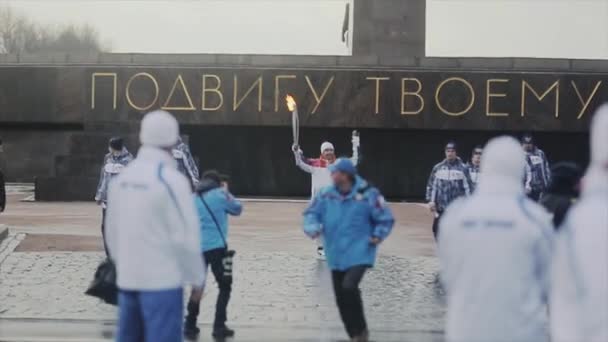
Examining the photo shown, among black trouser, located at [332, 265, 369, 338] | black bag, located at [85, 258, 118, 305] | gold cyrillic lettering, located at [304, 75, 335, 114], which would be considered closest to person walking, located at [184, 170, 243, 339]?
black trouser, located at [332, 265, 369, 338]

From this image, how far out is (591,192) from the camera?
15.1 feet

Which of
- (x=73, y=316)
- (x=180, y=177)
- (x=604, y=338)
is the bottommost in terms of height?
(x=73, y=316)

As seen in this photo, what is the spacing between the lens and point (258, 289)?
12.0 meters

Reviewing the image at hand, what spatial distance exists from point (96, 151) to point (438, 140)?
10622mm

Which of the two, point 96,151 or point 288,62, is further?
point 288,62

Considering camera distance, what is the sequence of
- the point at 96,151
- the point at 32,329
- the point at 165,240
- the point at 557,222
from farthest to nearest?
the point at 96,151, the point at 32,329, the point at 557,222, the point at 165,240

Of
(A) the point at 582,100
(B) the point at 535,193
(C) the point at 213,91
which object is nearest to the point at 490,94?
(A) the point at 582,100

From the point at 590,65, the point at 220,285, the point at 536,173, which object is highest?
the point at 590,65

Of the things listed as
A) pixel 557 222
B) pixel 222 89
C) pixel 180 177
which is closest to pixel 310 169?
pixel 557 222

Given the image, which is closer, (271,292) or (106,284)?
(106,284)

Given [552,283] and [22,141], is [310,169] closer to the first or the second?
[552,283]

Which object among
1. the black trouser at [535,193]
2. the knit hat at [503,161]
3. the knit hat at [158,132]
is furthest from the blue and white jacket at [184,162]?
the knit hat at [503,161]

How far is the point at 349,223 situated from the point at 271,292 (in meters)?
3.88

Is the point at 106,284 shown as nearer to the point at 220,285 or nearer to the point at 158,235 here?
the point at 158,235
